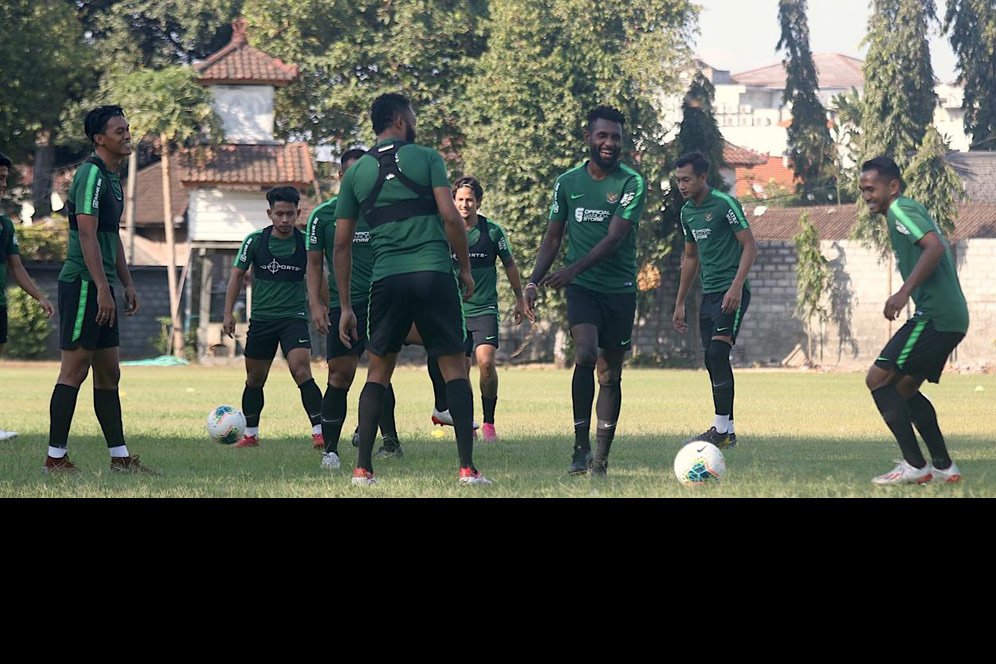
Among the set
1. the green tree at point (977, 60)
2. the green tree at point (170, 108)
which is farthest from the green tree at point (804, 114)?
the green tree at point (170, 108)

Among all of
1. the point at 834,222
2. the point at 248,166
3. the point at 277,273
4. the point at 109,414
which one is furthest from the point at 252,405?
the point at 834,222

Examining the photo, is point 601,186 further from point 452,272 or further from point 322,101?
point 322,101

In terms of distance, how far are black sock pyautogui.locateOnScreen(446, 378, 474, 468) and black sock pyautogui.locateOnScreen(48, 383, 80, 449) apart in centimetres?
266

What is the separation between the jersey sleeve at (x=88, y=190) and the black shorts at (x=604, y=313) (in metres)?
3.18

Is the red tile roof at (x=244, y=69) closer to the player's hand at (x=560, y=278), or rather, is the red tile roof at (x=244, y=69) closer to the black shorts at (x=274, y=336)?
the black shorts at (x=274, y=336)

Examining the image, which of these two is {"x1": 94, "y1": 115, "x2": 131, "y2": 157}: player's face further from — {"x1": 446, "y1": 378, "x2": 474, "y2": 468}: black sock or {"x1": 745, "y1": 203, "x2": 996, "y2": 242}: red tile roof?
{"x1": 745, "y1": 203, "x2": 996, "y2": 242}: red tile roof

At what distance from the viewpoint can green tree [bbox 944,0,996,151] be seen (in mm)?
53094

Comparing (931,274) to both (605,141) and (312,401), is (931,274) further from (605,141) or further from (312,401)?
(312,401)

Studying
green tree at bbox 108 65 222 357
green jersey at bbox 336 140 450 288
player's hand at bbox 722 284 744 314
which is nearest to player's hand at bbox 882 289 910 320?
green jersey at bbox 336 140 450 288

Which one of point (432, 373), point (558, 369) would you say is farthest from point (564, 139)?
point (432, 373)

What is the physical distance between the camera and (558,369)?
121ft

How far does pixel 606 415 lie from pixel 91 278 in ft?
11.6

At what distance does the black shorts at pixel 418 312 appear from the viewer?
8.45m

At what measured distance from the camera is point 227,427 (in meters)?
12.2
